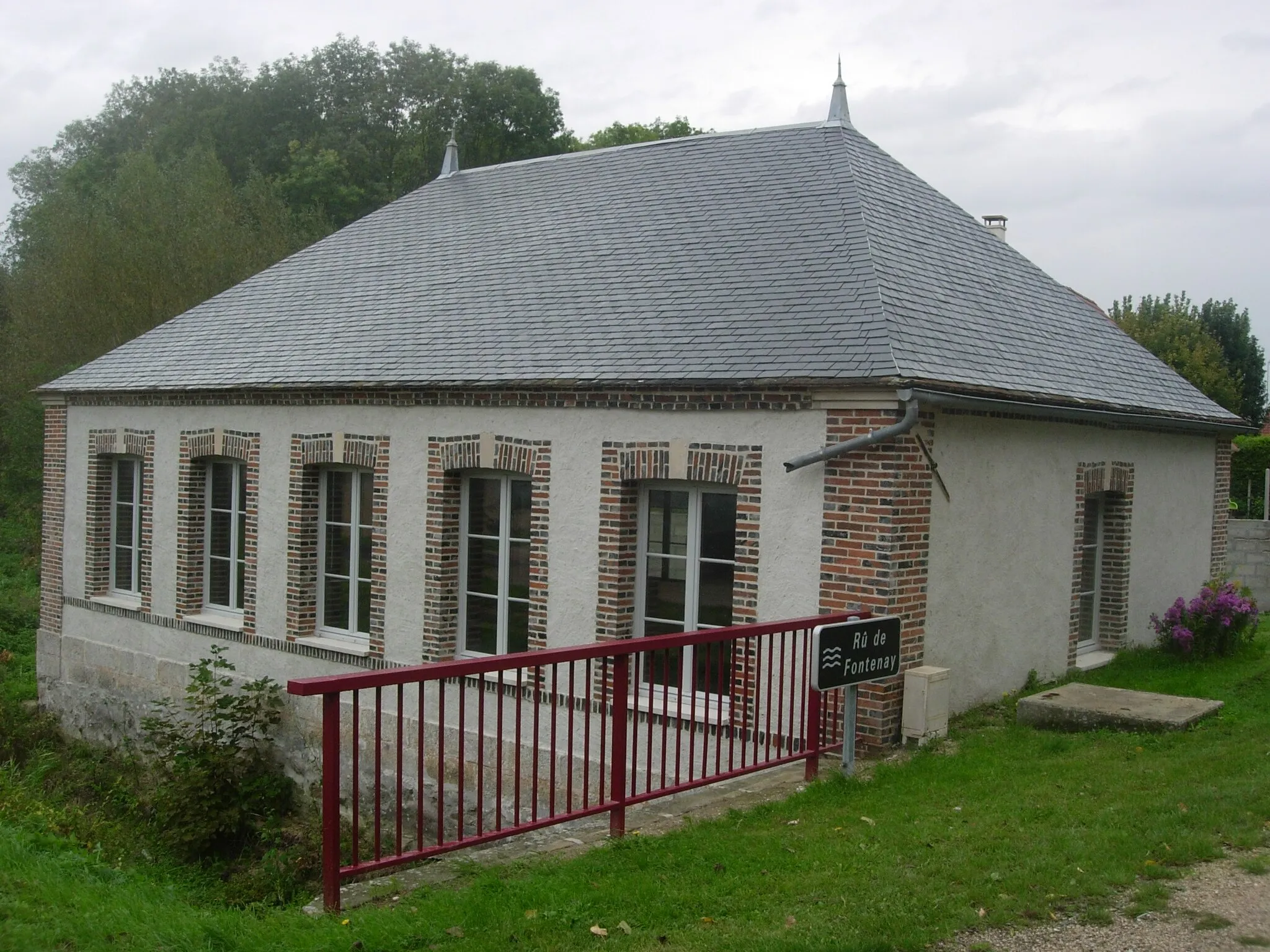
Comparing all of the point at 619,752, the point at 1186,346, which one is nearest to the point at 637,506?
the point at 619,752

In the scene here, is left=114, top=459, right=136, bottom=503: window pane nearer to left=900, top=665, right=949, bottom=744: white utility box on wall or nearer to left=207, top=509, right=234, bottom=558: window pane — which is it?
left=207, top=509, right=234, bottom=558: window pane

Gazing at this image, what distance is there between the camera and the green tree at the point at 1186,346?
109ft

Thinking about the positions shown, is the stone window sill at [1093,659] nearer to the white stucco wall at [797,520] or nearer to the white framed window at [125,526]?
the white stucco wall at [797,520]

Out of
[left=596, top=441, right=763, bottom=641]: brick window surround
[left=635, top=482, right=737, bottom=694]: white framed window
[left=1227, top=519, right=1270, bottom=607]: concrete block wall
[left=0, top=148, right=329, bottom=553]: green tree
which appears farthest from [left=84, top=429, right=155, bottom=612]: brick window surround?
[left=1227, top=519, right=1270, bottom=607]: concrete block wall

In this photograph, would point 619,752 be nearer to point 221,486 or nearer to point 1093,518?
point 1093,518

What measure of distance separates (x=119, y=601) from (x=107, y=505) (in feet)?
4.25

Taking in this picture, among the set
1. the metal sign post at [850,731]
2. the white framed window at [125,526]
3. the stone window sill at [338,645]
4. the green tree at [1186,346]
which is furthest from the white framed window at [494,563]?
the green tree at [1186,346]

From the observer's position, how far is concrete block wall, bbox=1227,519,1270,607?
17.8 m

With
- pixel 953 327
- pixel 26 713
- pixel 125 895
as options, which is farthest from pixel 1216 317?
pixel 125 895

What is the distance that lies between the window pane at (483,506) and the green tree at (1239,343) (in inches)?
1280

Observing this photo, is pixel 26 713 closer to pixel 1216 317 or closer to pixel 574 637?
pixel 574 637

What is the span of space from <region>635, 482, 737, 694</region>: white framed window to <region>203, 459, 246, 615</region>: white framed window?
5921 millimetres

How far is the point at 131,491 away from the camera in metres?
15.8

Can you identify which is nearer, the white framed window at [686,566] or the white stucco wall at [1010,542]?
the white stucco wall at [1010,542]
